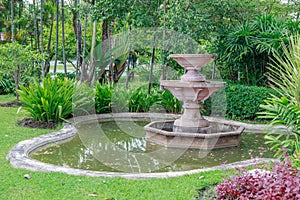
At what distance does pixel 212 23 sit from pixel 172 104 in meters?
2.78

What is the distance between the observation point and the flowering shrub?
3125 millimetres

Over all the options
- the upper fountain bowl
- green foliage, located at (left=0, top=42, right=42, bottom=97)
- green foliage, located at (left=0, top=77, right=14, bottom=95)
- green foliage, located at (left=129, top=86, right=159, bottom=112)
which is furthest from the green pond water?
green foliage, located at (left=0, top=77, right=14, bottom=95)

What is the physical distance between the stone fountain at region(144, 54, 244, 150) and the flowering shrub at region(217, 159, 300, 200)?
7.94 feet

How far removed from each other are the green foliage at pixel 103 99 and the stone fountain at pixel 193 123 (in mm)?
2458

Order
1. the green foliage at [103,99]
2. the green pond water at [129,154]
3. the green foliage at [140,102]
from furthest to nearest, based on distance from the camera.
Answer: the green foliage at [140,102] → the green foliage at [103,99] → the green pond water at [129,154]

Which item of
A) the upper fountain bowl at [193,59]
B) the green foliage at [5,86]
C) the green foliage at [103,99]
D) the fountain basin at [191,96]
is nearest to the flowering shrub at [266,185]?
the fountain basin at [191,96]

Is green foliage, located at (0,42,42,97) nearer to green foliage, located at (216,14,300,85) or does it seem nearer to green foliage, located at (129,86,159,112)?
green foliage, located at (129,86,159,112)

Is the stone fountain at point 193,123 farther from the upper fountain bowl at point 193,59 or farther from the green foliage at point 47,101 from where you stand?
the green foliage at point 47,101

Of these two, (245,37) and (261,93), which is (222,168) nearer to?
(261,93)

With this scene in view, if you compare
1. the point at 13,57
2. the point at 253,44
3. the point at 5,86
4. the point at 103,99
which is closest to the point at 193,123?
the point at 103,99

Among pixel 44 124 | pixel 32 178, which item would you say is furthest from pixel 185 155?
pixel 44 124

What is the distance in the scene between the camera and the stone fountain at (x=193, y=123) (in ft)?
20.6

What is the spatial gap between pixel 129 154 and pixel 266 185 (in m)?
2.95

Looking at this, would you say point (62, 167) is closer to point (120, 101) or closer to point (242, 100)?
point (120, 101)
